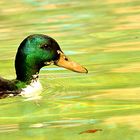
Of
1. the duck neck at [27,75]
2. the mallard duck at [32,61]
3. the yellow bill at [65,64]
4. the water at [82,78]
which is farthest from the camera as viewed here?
the yellow bill at [65,64]

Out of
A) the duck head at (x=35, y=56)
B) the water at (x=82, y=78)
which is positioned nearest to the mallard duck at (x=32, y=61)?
the duck head at (x=35, y=56)

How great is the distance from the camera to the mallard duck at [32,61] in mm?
8055

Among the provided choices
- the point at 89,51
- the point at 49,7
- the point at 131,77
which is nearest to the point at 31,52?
the point at 131,77

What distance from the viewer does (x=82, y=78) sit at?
874 cm

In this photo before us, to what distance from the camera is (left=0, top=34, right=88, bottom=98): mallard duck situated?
805 cm

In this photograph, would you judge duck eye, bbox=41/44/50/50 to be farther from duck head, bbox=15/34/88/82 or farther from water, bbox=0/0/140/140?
water, bbox=0/0/140/140

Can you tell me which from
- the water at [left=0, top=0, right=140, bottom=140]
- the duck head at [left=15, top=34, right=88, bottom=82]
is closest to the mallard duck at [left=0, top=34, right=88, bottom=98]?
the duck head at [left=15, top=34, right=88, bottom=82]

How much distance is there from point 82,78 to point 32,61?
2.67 feet

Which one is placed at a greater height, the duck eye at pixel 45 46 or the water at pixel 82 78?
the duck eye at pixel 45 46

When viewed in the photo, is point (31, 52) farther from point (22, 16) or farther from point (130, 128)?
point (22, 16)

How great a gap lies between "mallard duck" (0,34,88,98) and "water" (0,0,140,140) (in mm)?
184

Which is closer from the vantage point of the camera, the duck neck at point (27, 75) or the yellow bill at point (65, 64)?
the duck neck at point (27, 75)

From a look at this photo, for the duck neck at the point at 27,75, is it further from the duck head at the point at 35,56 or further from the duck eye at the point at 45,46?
the duck eye at the point at 45,46

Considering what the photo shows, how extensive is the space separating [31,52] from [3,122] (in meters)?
1.47
